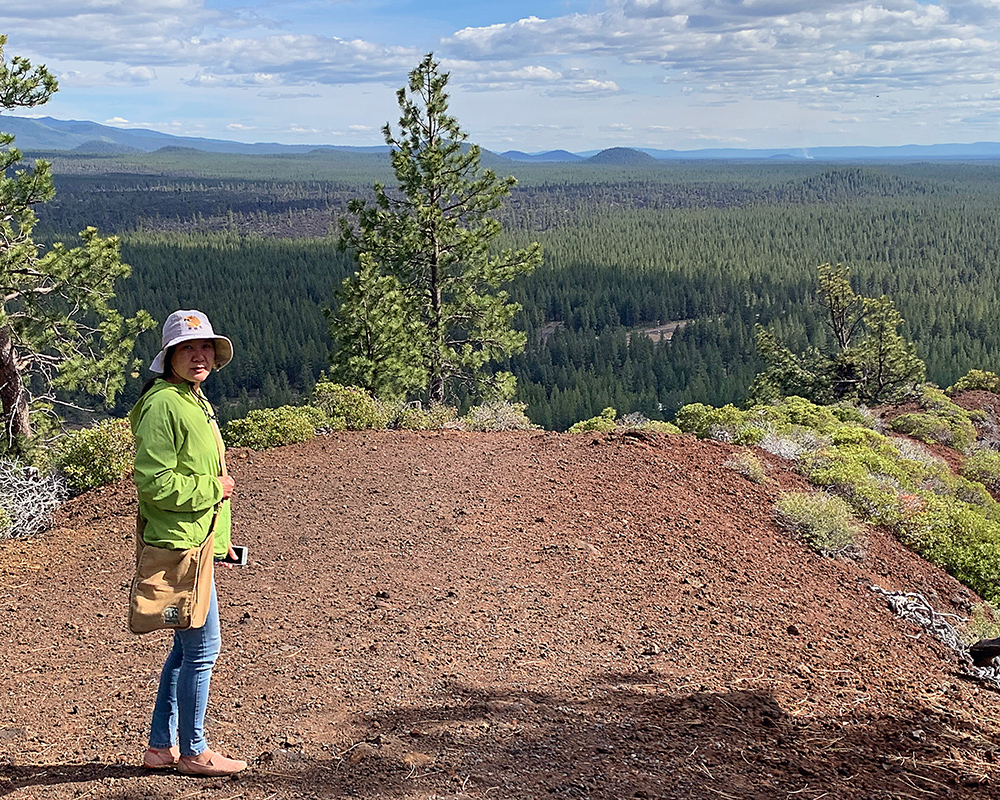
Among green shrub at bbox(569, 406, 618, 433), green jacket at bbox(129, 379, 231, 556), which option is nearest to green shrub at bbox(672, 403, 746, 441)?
green shrub at bbox(569, 406, 618, 433)

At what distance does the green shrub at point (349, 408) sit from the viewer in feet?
35.7

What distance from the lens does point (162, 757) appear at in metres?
3.90

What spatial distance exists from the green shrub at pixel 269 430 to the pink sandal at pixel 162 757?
6132 millimetres

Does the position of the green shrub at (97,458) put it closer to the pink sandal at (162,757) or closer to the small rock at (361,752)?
the pink sandal at (162,757)

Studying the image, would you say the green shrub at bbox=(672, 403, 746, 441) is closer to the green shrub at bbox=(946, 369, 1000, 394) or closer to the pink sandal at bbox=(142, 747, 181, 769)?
the pink sandal at bbox=(142, 747, 181, 769)

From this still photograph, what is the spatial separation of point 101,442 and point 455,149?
11.4 m

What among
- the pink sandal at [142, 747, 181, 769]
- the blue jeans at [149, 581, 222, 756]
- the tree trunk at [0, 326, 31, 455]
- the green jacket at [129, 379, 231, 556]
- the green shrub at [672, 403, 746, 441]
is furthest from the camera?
the tree trunk at [0, 326, 31, 455]

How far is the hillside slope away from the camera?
3.93m

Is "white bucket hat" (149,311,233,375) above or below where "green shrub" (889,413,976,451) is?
above

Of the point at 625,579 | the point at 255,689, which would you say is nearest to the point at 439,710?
the point at 255,689

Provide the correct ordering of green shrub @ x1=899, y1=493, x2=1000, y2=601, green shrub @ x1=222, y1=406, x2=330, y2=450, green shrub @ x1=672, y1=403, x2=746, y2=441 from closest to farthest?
green shrub @ x1=899, y1=493, x2=1000, y2=601, green shrub @ x1=222, y1=406, x2=330, y2=450, green shrub @ x1=672, y1=403, x2=746, y2=441

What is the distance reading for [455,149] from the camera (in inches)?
727

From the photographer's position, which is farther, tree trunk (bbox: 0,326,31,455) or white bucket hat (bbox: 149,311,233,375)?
tree trunk (bbox: 0,326,31,455)

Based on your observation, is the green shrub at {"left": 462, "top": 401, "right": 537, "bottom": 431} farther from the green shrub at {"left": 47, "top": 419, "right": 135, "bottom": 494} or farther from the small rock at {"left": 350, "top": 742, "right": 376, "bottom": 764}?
the small rock at {"left": 350, "top": 742, "right": 376, "bottom": 764}
